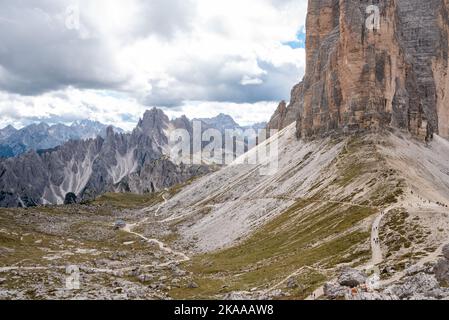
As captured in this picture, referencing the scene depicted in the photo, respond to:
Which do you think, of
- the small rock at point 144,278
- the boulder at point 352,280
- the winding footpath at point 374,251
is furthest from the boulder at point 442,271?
the small rock at point 144,278

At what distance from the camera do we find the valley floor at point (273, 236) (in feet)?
225

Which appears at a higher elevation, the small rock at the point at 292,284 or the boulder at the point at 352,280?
the boulder at the point at 352,280

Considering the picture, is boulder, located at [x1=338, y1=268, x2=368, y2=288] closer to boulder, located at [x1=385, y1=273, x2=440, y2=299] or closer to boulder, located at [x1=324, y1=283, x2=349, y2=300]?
boulder, located at [x1=324, y1=283, x2=349, y2=300]

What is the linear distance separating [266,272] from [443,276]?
30944mm

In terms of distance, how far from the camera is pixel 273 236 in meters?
108

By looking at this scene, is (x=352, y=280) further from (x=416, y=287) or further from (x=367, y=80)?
(x=367, y=80)

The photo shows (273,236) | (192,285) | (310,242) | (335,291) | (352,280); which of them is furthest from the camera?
(273,236)

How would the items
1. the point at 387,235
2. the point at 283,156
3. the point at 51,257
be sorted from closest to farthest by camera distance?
the point at 387,235 → the point at 51,257 → the point at 283,156

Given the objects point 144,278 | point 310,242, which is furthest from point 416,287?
point 144,278

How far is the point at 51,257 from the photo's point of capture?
108875mm

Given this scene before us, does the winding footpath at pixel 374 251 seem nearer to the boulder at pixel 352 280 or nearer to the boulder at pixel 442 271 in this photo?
the boulder at pixel 352 280
